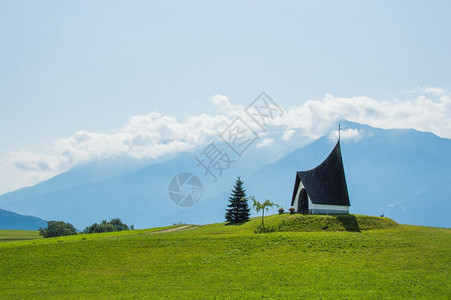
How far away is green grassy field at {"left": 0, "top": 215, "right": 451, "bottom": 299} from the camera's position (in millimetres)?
23375

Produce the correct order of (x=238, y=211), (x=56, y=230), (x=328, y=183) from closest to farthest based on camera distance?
(x=328, y=183), (x=238, y=211), (x=56, y=230)

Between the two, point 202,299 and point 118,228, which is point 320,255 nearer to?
point 202,299

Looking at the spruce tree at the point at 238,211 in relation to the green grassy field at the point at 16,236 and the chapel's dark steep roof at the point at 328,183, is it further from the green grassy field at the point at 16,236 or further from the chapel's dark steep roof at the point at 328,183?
the green grassy field at the point at 16,236

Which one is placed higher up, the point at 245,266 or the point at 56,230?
the point at 56,230

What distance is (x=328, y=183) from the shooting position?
50.8 m

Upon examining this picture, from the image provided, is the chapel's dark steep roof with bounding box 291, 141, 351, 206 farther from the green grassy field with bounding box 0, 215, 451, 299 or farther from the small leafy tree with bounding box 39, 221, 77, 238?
the small leafy tree with bounding box 39, 221, 77, 238

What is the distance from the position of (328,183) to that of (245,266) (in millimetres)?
24717

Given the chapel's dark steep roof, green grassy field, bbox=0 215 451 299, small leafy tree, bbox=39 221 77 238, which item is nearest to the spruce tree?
the chapel's dark steep roof

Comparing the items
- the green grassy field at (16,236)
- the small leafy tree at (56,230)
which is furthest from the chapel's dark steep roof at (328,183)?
the green grassy field at (16,236)

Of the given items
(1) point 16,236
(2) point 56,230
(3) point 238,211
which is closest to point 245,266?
(3) point 238,211

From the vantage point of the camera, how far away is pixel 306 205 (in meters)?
51.8

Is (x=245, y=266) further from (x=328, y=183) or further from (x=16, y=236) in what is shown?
(x=16, y=236)

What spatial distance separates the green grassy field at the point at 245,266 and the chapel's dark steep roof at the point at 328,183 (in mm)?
6458

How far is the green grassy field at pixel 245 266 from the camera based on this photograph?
23.4m
